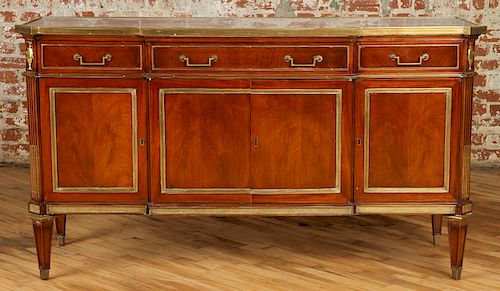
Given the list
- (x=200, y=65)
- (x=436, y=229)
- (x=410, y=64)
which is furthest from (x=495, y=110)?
(x=200, y=65)

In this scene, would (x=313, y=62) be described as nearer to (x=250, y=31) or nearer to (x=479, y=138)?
(x=250, y=31)

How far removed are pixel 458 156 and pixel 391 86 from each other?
1.19ft

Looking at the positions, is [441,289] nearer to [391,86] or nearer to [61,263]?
[391,86]

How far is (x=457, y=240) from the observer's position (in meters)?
3.61

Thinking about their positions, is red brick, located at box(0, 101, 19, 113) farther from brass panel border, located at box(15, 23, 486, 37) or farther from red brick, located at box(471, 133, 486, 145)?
red brick, located at box(471, 133, 486, 145)

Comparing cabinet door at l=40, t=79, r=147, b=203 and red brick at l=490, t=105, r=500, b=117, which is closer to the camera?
cabinet door at l=40, t=79, r=147, b=203

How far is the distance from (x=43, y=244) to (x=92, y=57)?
0.74 m

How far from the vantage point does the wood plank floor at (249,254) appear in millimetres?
3588

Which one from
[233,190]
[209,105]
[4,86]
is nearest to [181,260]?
[233,190]

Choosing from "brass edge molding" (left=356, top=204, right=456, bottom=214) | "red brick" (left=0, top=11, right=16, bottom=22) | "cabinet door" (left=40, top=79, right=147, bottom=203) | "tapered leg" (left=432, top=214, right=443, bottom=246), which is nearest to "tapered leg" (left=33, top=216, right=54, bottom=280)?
"cabinet door" (left=40, top=79, right=147, bottom=203)

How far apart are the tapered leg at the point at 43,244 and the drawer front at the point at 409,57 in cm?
132

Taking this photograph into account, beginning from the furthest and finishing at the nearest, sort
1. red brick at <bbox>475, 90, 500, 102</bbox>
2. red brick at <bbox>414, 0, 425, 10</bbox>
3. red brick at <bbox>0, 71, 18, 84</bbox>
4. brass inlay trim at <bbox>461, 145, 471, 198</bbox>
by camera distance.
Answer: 1. red brick at <bbox>0, 71, 18, 84</bbox>
2. red brick at <bbox>475, 90, 500, 102</bbox>
3. red brick at <bbox>414, 0, 425, 10</bbox>
4. brass inlay trim at <bbox>461, 145, 471, 198</bbox>

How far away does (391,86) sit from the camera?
350cm

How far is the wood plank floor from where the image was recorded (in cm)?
359
